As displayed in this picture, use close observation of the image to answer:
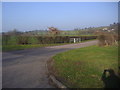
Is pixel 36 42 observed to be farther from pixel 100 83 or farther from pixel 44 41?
pixel 100 83

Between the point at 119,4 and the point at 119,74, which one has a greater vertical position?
the point at 119,4

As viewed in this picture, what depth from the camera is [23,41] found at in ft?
84.9

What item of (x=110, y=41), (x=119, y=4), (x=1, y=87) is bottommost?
(x=1, y=87)

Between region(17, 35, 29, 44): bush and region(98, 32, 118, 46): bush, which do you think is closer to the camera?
region(98, 32, 118, 46): bush

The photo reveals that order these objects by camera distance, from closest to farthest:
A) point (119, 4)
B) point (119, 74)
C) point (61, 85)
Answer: point (61, 85), point (119, 74), point (119, 4)

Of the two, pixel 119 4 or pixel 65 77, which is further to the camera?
pixel 119 4

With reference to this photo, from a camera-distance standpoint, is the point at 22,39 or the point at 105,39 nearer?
the point at 105,39

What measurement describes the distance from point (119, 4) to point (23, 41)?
1930 centimetres

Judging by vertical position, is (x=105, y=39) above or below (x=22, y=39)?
below

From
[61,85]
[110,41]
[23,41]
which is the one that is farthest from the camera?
[23,41]

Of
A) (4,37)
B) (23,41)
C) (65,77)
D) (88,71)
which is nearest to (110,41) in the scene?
(88,71)

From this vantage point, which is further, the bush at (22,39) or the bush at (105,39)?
the bush at (22,39)

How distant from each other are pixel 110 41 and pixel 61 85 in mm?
12977

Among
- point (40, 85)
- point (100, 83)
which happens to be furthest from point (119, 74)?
point (40, 85)
